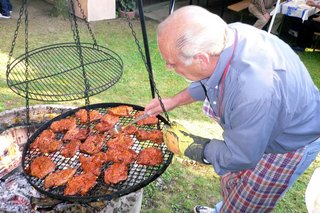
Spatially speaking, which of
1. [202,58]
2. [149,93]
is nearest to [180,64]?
[202,58]

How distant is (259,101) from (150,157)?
45.3 inches

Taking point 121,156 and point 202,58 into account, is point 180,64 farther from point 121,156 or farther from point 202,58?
point 121,156

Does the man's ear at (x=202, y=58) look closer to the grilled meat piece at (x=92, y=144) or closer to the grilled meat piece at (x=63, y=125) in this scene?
the grilled meat piece at (x=92, y=144)

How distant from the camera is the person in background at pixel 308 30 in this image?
Result: 7930 millimetres

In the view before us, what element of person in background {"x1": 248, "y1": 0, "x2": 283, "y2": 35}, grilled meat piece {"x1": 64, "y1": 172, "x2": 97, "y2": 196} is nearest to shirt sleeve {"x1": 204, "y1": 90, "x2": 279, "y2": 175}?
grilled meat piece {"x1": 64, "y1": 172, "x2": 97, "y2": 196}

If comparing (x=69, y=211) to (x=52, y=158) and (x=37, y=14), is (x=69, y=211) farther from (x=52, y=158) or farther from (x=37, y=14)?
(x=37, y=14)

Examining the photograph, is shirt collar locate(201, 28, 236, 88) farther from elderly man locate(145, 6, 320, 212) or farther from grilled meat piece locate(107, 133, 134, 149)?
grilled meat piece locate(107, 133, 134, 149)

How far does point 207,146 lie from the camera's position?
2406 mm

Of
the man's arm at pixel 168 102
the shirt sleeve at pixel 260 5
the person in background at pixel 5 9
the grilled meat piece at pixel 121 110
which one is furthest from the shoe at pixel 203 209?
the person in background at pixel 5 9

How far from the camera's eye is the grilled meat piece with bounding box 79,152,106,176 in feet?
8.73

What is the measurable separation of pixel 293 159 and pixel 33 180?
2077 millimetres

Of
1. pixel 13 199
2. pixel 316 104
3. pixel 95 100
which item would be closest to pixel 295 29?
pixel 95 100

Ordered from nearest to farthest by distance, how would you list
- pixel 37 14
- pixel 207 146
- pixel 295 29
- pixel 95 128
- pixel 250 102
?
pixel 250 102 < pixel 207 146 < pixel 95 128 < pixel 295 29 < pixel 37 14

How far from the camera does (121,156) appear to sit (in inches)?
110
